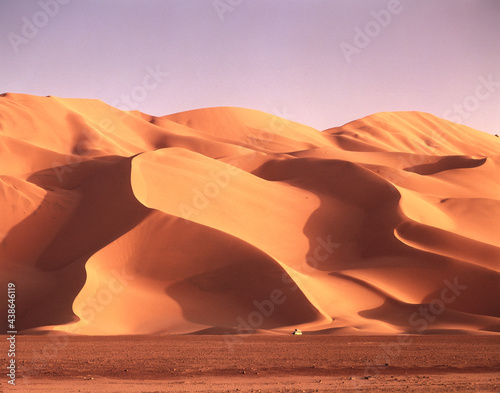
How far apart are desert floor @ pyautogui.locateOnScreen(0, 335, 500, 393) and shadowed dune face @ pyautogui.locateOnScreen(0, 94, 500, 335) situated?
5.30 m

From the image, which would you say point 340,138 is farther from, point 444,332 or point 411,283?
point 444,332

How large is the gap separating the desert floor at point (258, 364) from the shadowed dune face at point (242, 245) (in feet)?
17.4

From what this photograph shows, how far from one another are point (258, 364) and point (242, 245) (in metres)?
18.4

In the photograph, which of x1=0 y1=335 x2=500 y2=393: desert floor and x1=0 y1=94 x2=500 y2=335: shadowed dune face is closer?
x1=0 y1=335 x2=500 y2=393: desert floor

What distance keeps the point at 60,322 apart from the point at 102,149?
3428 centimetres

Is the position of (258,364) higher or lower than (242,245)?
higher

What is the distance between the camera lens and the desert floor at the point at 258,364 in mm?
14914

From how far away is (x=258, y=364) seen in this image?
62.3ft

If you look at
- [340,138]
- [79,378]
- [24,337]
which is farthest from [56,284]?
[340,138]

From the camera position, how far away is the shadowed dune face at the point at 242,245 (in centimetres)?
3384

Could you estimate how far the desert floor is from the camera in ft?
48.9

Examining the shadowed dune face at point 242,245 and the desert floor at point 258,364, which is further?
the shadowed dune face at point 242,245

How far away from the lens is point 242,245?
122 feet

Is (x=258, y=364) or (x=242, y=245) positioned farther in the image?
(x=242, y=245)
